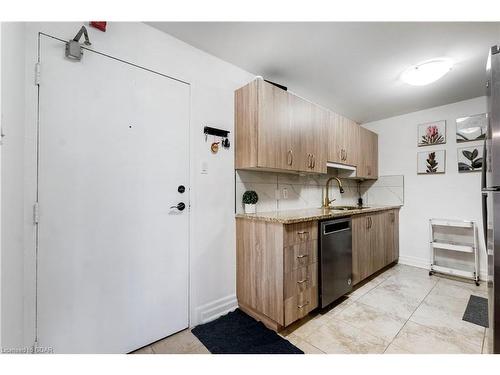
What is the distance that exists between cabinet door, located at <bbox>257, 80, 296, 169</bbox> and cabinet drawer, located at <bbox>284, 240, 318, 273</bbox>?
0.71 metres

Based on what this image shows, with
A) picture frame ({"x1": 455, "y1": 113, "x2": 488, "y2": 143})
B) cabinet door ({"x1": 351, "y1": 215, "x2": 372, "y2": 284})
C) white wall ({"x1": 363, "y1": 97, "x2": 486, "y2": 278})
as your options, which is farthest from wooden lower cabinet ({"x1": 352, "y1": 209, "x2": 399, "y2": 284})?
picture frame ({"x1": 455, "y1": 113, "x2": 488, "y2": 143})

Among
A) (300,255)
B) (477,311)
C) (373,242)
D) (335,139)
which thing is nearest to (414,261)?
(373,242)

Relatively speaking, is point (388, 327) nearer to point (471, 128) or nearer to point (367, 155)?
point (367, 155)

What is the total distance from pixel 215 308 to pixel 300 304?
729 mm

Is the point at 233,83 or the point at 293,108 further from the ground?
the point at 233,83

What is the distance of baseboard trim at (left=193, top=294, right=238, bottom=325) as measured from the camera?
1.80m

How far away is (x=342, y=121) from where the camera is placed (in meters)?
2.80

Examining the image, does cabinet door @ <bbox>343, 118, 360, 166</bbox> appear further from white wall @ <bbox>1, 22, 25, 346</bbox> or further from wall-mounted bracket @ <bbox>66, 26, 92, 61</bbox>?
white wall @ <bbox>1, 22, 25, 346</bbox>

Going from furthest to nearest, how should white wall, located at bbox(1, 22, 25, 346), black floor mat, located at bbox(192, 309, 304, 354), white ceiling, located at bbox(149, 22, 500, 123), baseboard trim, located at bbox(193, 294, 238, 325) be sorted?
baseboard trim, located at bbox(193, 294, 238, 325), white ceiling, located at bbox(149, 22, 500, 123), black floor mat, located at bbox(192, 309, 304, 354), white wall, located at bbox(1, 22, 25, 346)

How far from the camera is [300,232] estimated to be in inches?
68.7
